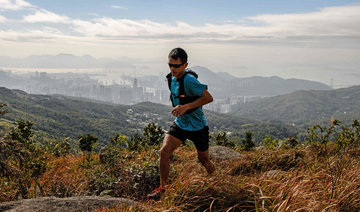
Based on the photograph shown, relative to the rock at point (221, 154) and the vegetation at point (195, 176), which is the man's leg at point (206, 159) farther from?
the rock at point (221, 154)

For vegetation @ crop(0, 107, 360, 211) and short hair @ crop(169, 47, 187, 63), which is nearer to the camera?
vegetation @ crop(0, 107, 360, 211)

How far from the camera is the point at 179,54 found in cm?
377

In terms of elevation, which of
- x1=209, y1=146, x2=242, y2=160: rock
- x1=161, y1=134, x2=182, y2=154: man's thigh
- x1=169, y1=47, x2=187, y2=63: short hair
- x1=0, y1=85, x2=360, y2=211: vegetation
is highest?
x1=169, y1=47, x2=187, y2=63: short hair

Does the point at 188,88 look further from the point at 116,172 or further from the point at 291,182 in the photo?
the point at 116,172

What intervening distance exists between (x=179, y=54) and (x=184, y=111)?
0.81 metres

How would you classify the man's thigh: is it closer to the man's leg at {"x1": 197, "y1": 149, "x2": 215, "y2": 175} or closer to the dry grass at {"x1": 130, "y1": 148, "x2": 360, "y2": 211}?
the man's leg at {"x1": 197, "y1": 149, "x2": 215, "y2": 175}

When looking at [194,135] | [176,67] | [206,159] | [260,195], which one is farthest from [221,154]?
[260,195]

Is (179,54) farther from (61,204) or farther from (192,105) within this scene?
(61,204)

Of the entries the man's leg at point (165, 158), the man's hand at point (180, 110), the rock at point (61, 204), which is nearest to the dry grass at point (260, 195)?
the rock at point (61, 204)

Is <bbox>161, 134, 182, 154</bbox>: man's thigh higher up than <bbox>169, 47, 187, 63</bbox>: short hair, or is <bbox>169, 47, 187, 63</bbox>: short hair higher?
<bbox>169, 47, 187, 63</bbox>: short hair

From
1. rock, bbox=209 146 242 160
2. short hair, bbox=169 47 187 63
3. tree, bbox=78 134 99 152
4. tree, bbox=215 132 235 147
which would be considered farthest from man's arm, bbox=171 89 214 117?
tree, bbox=215 132 235 147

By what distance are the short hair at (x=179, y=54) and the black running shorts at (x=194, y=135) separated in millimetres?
963

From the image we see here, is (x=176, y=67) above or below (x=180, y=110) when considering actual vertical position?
above

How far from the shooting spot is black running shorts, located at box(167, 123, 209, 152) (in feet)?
12.8
